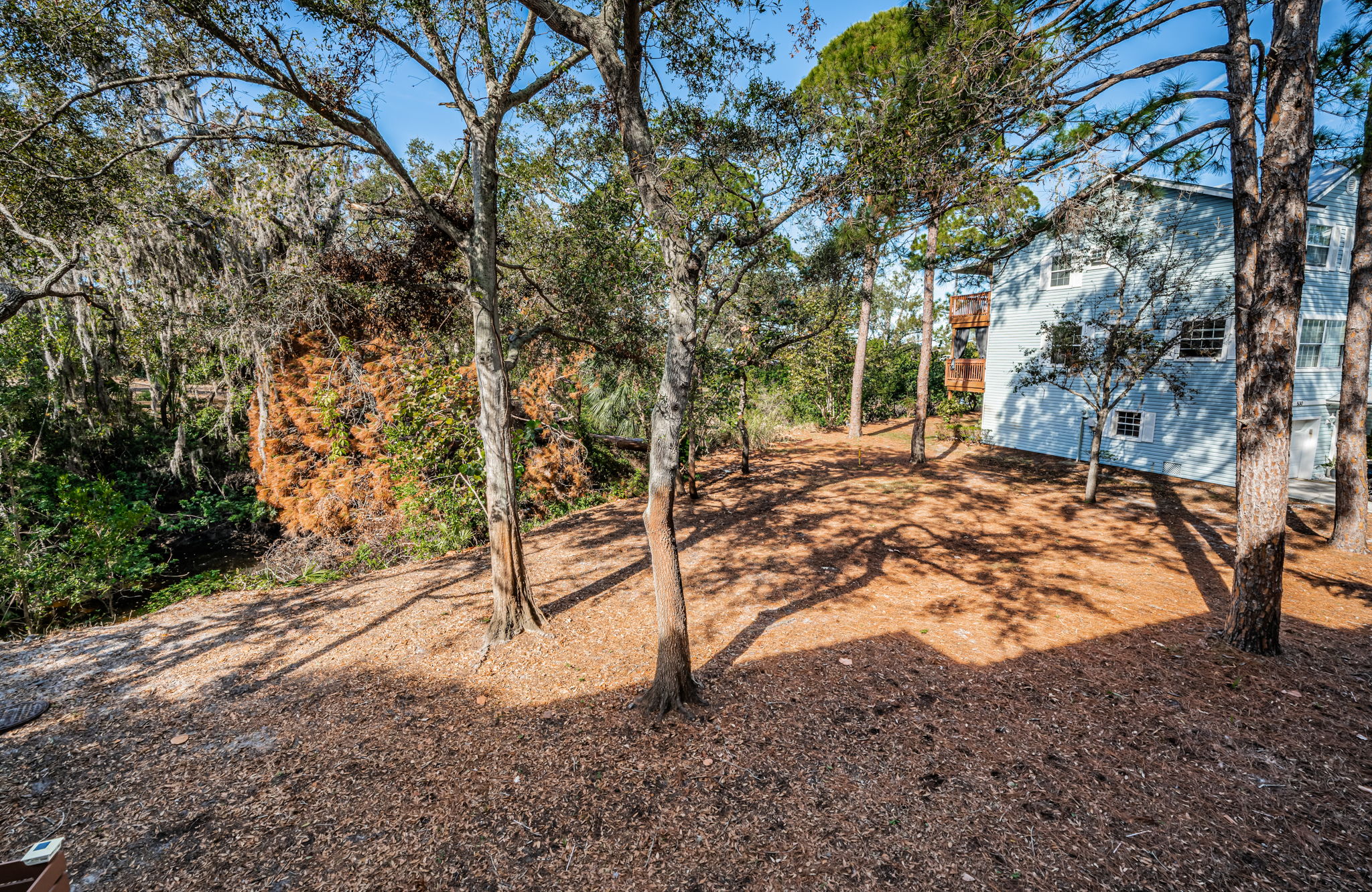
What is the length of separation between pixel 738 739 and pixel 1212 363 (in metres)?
14.1

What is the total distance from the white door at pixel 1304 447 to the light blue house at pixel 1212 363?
2cm

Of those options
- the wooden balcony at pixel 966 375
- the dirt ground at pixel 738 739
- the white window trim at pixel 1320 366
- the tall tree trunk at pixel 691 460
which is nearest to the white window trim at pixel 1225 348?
the white window trim at pixel 1320 366

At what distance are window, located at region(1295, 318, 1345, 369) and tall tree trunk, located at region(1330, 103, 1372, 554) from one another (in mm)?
5767

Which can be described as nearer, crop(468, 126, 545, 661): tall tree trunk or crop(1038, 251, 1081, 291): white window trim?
crop(468, 126, 545, 661): tall tree trunk

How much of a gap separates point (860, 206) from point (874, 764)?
4.52 meters

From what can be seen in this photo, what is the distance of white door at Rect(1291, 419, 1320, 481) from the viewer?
1187cm

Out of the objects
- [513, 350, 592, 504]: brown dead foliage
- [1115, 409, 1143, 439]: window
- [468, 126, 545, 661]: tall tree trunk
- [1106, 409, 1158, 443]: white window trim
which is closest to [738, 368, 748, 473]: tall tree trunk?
[513, 350, 592, 504]: brown dead foliage

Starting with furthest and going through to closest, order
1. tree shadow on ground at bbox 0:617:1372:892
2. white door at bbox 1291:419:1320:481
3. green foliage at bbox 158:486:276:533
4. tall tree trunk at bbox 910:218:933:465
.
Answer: tall tree trunk at bbox 910:218:933:465 → white door at bbox 1291:419:1320:481 → green foliage at bbox 158:486:276:533 → tree shadow on ground at bbox 0:617:1372:892

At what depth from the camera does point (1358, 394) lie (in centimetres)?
737

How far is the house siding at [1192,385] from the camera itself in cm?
1103

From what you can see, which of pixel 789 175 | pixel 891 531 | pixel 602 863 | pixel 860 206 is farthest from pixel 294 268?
pixel 891 531

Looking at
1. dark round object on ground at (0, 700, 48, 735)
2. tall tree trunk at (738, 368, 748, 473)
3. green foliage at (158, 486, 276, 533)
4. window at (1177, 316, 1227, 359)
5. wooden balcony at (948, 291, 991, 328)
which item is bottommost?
dark round object on ground at (0, 700, 48, 735)

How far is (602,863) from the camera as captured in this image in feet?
9.43

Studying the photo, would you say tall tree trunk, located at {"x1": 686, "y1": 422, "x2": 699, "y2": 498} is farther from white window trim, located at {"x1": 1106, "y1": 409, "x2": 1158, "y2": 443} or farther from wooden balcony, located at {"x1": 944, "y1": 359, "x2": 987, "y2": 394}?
wooden balcony, located at {"x1": 944, "y1": 359, "x2": 987, "y2": 394}
